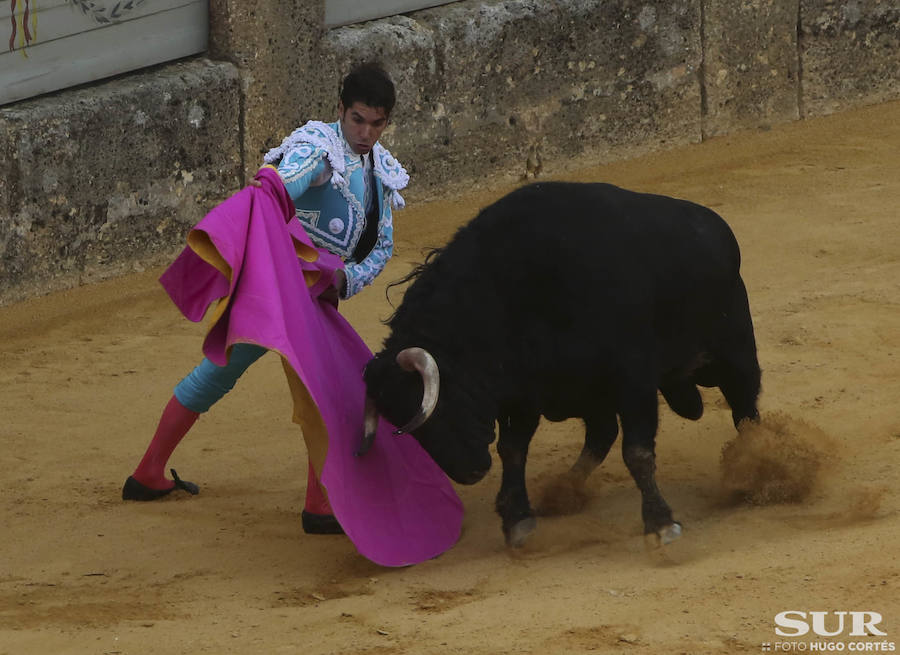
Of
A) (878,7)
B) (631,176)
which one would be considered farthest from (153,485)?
(878,7)

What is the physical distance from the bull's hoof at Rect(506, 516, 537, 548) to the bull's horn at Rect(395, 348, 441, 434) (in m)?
0.56

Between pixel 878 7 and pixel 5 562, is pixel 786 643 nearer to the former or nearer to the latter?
pixel 5 562

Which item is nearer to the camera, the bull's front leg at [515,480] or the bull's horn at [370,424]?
the bull's horn at [370,424]

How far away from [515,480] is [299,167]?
3.79ft

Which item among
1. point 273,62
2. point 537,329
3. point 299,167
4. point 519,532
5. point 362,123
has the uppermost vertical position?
point 362,123

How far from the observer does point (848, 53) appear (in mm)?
9867

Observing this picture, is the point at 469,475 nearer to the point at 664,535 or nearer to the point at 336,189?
the point at 664,535

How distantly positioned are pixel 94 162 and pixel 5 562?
2981 mm

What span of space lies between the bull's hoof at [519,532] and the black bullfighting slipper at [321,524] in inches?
23.0

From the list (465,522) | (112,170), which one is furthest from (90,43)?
(465,522)

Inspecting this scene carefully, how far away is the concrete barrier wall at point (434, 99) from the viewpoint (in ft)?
23.9

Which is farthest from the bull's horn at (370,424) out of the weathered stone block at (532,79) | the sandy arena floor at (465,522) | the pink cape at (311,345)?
the weathered stone block at (532,79)

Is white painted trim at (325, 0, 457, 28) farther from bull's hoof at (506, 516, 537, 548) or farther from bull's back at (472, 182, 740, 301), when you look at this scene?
bull's hoof at (506, 516, 537, 548)

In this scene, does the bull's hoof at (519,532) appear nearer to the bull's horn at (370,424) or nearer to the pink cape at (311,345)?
the pink cape at (311,345)
